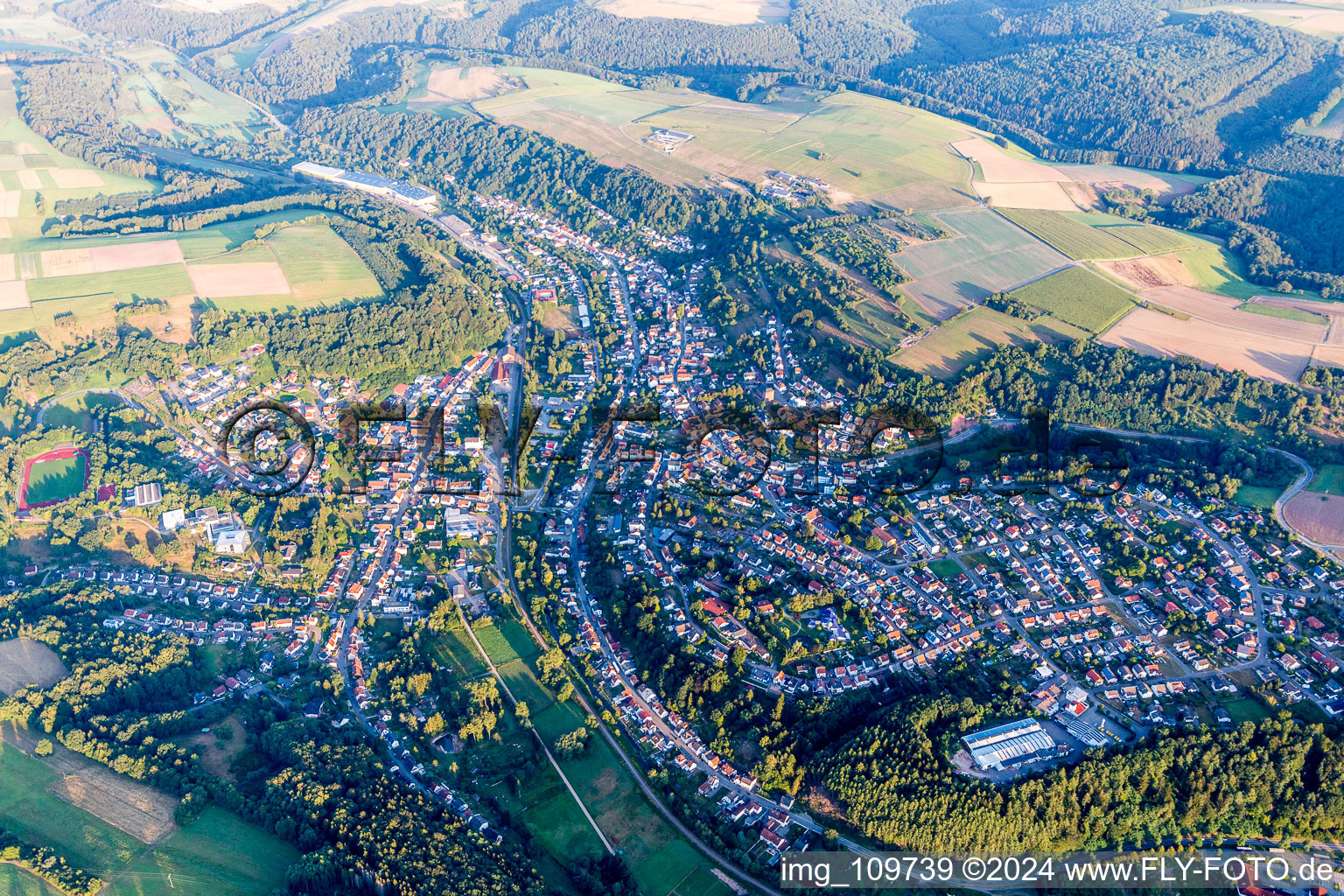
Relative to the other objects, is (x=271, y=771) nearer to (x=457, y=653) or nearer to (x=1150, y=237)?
(x=457, y=653)

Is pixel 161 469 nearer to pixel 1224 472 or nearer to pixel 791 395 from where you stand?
pixel 791 395

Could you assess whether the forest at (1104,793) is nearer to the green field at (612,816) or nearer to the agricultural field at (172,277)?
the green field at (612,816)

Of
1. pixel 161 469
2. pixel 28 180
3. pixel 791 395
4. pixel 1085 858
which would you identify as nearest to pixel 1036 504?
pixel 791 395

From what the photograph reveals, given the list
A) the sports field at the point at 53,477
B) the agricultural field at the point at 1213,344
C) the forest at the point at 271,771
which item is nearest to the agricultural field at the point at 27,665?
the forest at the point at 271,771

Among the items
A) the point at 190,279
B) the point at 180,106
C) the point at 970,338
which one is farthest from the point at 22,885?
the point at 180,106

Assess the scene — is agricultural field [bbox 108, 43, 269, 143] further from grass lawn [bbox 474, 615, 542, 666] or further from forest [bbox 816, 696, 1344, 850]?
forest [bbox 816, 696, 1344, 850]
